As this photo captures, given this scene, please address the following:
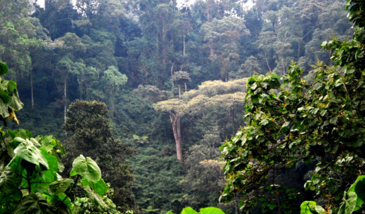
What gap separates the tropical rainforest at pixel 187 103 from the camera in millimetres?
1855

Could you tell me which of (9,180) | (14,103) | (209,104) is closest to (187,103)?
(209,104)

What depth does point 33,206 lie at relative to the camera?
2.18 feet

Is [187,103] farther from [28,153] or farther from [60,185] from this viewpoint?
[28,153]

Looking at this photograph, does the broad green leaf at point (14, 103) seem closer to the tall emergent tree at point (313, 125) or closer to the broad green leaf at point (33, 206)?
the broad green leaf at point (33, 206)

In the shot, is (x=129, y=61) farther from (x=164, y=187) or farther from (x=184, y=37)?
(x=164, y=187)

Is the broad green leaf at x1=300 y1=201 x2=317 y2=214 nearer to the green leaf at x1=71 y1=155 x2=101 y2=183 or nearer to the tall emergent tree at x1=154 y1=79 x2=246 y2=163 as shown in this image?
the green leaf at x1=71 y1=155 x2=101 y2=183

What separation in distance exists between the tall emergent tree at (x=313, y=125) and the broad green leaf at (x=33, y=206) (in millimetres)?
1490

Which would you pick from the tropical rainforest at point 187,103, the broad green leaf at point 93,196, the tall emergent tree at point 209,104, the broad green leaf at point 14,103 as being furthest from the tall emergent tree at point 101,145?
the broad green leaf at point 93,196

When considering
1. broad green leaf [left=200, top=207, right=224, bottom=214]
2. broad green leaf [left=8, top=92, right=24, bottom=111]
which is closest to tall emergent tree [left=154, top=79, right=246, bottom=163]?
broad green leaf [left=8, top=92, right=24, bottom=111]

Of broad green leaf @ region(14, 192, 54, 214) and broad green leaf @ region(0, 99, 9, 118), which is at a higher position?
broad green leaf @ region(0, 99, 9, 118)

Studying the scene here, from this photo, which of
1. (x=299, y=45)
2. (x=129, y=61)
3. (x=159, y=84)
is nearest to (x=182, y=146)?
(x=159, y=84)

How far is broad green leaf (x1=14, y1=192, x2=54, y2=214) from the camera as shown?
0.66 metres

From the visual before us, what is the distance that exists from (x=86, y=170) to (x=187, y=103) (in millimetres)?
12663

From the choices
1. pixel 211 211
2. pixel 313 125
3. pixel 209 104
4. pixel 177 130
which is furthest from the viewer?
pixel 177 130
